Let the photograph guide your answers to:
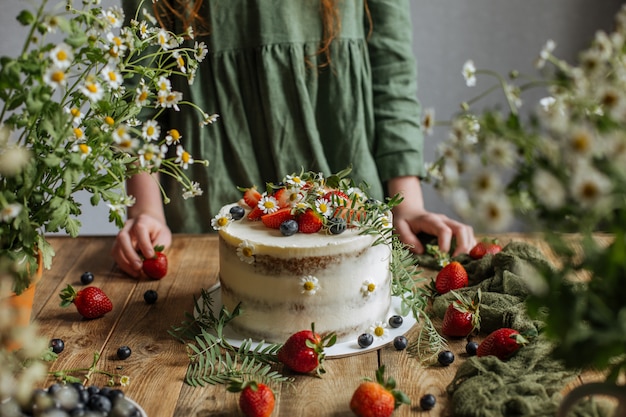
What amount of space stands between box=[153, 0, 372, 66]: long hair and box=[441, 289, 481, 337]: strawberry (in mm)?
854

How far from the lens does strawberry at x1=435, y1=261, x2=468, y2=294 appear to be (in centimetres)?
151

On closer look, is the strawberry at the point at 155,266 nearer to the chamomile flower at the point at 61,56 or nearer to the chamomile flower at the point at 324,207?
the chamomile flower at the point at 324,207

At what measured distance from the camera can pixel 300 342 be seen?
49.0 inches

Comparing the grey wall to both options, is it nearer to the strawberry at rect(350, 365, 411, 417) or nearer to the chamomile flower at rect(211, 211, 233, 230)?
the chamomile flower at rect(211, 211, 233, 230)

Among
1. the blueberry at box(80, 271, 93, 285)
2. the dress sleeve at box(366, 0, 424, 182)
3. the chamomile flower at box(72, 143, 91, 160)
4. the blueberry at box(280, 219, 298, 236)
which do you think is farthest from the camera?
the dress sleeve at box(366, 0, 424, 182)

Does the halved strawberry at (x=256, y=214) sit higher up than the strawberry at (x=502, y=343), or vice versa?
the halved strawberry at (x=256, y=214)

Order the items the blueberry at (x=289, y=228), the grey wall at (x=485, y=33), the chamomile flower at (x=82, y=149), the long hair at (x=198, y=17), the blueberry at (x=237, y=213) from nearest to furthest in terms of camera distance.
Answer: the chamomile flower at (x=82, y=149), the blueberry at (x=289, y=228), the blueberry at (x=237, y=213), the long hair at (x=198, y=17), the grey wall at (x=485, y=33)

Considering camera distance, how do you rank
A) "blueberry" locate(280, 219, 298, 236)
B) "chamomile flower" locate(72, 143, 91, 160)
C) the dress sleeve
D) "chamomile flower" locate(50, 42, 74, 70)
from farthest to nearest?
the dress sleeve
"blueberry" locate(280, 219, 298, 236)
"chamomile flower" locate(72, 143, 91, 160)
"chamomile flower" locate(50, 42, 74, 70)

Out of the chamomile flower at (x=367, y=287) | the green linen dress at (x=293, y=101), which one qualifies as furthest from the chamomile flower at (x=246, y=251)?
the green linen dress at (x=293, y=101)

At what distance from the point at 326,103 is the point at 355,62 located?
0.14 m

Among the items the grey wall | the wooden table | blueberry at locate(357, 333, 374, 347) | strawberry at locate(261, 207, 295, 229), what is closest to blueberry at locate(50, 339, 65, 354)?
the wooden table

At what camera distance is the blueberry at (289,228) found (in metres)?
1.33

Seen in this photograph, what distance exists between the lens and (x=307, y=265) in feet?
4.30

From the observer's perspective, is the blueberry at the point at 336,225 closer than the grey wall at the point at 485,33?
Yes
